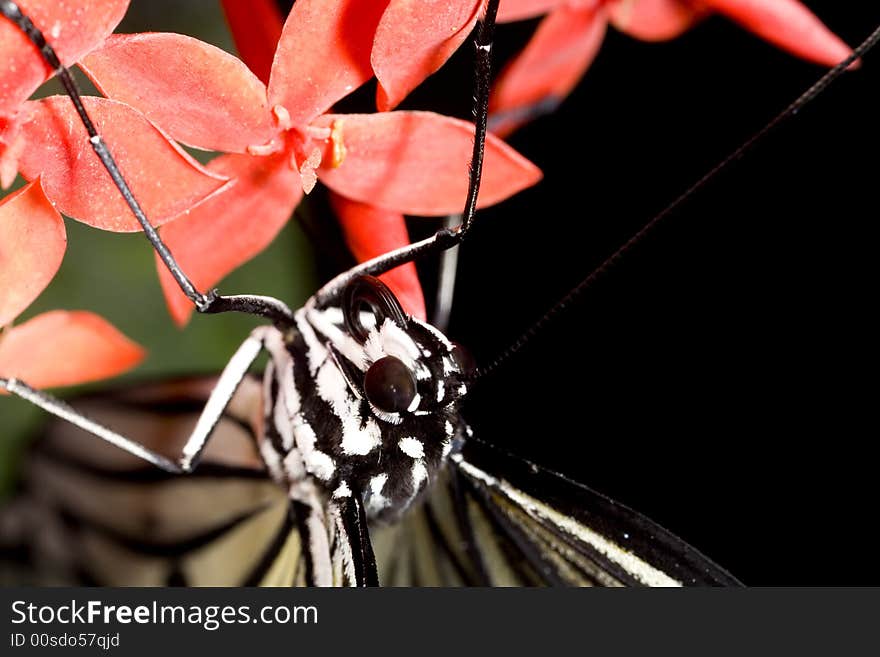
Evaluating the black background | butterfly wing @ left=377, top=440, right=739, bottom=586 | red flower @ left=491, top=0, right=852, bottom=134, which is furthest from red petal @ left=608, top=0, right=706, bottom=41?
butterfly wing @ left=377, top=440, right=739, bottom=586

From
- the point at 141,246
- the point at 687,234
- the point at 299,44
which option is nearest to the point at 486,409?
the point at 687,234

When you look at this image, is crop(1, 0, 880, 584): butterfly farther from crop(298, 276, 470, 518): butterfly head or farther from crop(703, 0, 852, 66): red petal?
crop(703, 0, 852, 66): red petal

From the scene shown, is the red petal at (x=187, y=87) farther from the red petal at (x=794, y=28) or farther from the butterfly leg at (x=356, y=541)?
the red petal at (x=794, y=28)

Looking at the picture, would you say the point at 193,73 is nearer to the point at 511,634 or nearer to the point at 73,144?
the point at 73,144

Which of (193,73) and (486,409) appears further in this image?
(486,409)

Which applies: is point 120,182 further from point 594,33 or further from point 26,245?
point 594,33

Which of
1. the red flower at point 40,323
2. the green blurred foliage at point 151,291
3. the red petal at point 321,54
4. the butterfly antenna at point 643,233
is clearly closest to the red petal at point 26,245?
the red flower at point 40,323

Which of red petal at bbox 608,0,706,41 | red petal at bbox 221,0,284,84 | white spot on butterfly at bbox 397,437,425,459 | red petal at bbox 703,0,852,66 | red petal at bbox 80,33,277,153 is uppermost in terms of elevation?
red petal at bbox 608,0,706,41
